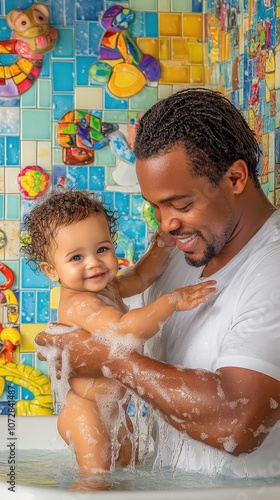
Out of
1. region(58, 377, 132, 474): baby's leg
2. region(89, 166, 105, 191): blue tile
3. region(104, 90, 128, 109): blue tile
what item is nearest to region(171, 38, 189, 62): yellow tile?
region(104, 90, 128, 109): blue tile

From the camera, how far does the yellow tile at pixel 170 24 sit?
348cm

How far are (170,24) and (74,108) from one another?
0.53 m

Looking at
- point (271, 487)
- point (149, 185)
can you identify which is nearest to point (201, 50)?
point (149, 185)

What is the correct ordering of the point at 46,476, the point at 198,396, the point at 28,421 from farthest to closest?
the point at 28,421 < the point at 46,476 < the point at 198,396

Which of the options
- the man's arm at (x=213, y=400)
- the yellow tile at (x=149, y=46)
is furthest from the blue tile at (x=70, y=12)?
the man's arm at (x=213, y=400)

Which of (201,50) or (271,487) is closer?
(271,487)

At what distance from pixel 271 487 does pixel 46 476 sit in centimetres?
54

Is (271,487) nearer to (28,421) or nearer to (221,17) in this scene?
(28,421)

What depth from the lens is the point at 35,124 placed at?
342cm

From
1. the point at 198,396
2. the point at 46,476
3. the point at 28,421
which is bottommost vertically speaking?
the point at 28,421

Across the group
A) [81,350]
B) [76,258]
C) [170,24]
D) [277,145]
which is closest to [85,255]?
[76,258]

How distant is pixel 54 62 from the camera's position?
3.42m

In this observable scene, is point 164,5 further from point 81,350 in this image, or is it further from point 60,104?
point 81,350

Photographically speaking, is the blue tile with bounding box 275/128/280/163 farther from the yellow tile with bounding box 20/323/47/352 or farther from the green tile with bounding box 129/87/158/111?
the yellow tile with bounding box 20/323/47/352
